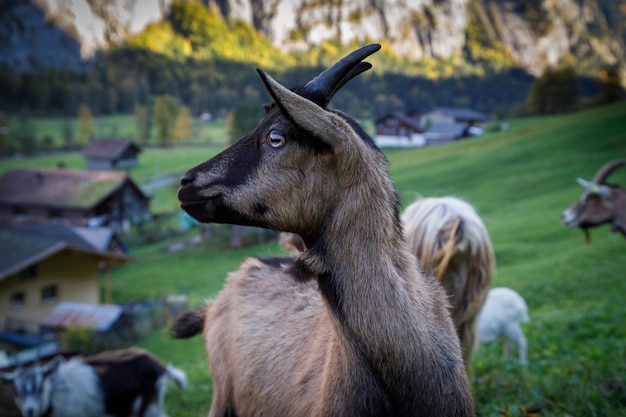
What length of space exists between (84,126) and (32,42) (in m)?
4.05

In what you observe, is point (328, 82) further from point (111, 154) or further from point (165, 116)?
point (111, 154)

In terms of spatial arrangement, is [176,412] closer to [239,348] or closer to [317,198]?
[239,348]

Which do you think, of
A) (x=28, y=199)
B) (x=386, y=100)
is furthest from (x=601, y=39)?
(x=28, y=199)

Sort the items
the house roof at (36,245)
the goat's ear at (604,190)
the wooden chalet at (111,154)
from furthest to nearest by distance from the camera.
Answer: the wooden chalet at (111,154) → the house roof at (36,245) → the goat's ear at (604,190)

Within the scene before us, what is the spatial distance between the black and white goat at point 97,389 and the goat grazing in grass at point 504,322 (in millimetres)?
4679

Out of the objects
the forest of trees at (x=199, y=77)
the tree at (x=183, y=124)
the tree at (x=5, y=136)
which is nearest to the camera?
the forest of trees at (x=199, y=77)

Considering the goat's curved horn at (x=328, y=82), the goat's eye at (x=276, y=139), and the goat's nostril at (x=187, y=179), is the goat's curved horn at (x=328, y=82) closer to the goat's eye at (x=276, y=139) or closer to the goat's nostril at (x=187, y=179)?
the goat's eye at (x=276, y=139)

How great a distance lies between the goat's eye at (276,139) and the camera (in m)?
2.24

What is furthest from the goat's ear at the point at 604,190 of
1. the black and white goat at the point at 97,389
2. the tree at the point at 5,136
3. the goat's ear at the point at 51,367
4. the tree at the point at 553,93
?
the tree at the point at 5,136

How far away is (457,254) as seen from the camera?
4133 mm

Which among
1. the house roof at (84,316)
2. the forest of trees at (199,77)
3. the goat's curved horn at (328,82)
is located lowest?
the house roof at (84,316)

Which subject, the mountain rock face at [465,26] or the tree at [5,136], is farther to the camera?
the tree at [5,136]

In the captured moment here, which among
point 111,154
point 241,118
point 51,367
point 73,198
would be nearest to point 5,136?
point 73,198

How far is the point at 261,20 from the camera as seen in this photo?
20875 millimetres
